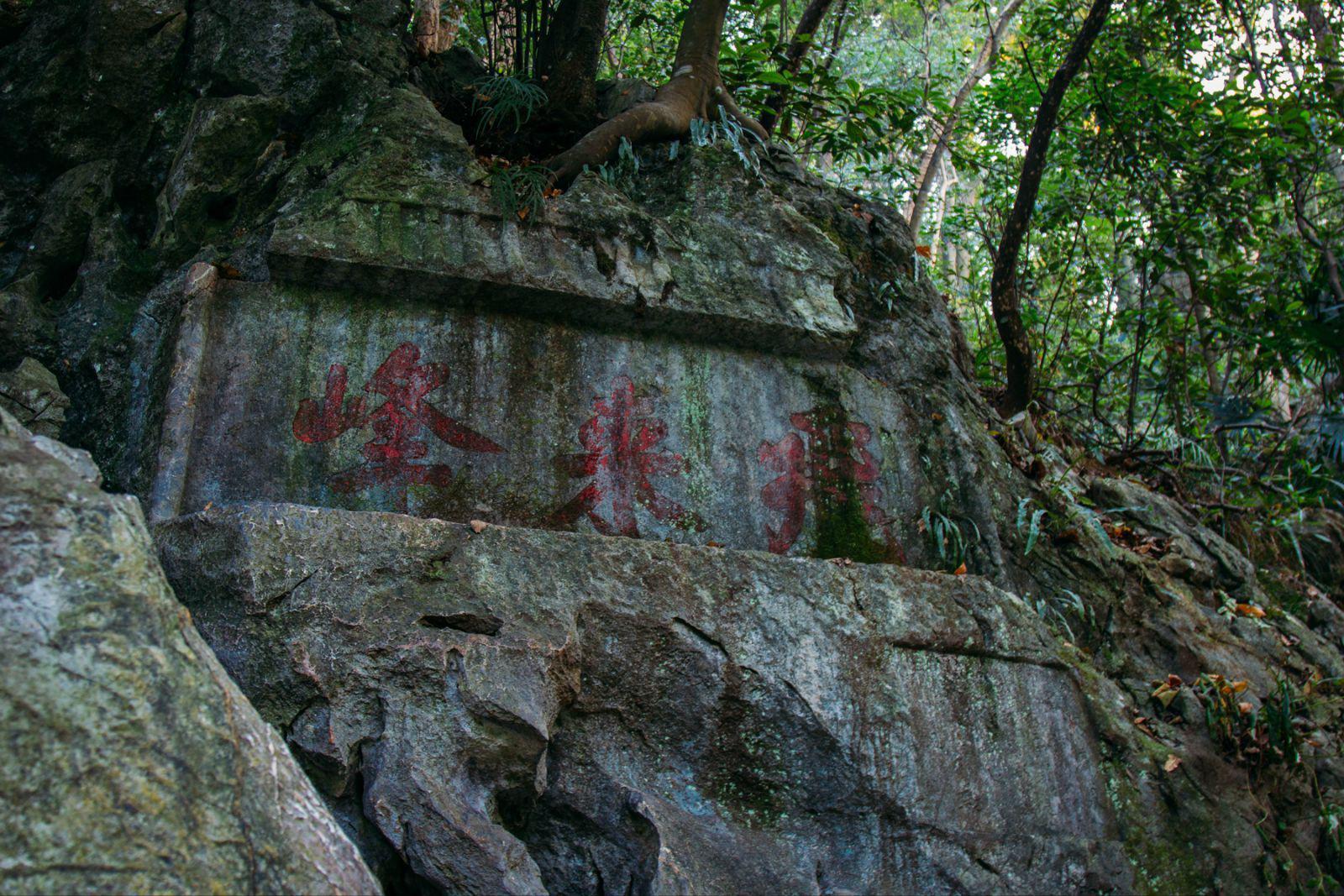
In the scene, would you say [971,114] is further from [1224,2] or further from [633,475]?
[633,475]

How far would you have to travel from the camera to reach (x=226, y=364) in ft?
11.0

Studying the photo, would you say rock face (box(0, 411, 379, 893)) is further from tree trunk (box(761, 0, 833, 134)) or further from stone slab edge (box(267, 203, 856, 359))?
tree trunk (box(761, 0, 833, 134))

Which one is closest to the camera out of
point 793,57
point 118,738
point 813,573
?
point 118,738

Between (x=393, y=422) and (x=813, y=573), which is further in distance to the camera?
(x=393, y=422)

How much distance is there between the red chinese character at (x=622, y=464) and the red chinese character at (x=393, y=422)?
0.29 metres

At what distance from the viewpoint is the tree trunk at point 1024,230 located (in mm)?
5176

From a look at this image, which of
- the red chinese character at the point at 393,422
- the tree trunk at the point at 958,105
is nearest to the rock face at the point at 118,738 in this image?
the red chinese character at the point at 393,422

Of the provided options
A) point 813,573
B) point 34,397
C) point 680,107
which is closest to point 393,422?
point 34,397

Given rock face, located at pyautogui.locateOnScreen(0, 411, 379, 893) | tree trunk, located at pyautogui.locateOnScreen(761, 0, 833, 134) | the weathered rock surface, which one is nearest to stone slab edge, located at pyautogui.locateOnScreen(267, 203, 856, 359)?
the weathered rock surface

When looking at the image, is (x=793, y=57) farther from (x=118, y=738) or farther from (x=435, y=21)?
(x=118, y=738)

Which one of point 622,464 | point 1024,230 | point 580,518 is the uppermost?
point 1024,230

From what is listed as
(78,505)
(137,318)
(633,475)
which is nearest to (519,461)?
(633,475)

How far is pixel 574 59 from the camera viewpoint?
15.4ft

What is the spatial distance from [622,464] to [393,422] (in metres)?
0.71
